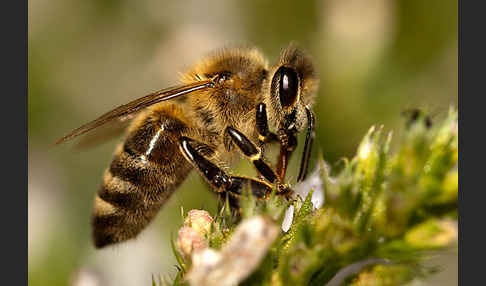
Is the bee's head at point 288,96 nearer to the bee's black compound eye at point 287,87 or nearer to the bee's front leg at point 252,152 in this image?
the bee's black compound eye at point 287,87

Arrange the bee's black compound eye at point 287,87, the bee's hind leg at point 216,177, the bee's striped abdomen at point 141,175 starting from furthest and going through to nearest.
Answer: the bee's striped abdomen at point 141,175 < the bee's black compound eye at point 287,87 < the bee's hind leg at point 216,177

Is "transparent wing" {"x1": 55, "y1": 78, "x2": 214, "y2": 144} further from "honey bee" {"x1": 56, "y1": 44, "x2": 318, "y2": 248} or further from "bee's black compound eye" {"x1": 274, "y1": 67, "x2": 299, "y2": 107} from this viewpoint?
"bee's black compound eye" {"x1": 274, "y1": 67, "x2": 299, "y2": 107}

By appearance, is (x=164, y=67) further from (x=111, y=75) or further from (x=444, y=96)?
(x=444, y=96)

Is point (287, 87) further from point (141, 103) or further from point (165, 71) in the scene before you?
point (165, 71)

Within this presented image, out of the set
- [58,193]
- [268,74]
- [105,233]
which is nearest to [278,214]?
[268,74]

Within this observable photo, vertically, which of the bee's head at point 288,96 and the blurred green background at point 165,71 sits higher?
the blurred green background at point 165,71

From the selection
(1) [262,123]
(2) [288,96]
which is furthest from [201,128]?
(2) [288,96]

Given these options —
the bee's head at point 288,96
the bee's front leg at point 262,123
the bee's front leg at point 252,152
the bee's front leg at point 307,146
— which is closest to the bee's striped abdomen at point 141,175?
the bee's front leg at point 252,152
